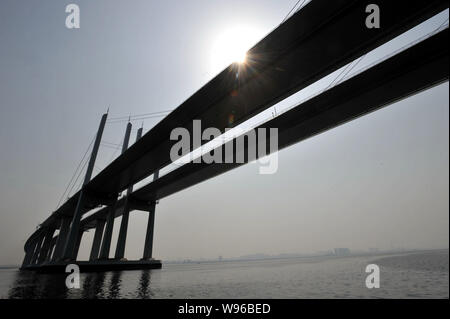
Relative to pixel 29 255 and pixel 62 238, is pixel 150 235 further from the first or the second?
pixel 29 255

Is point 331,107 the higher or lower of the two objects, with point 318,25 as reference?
lower

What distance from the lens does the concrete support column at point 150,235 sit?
125ft

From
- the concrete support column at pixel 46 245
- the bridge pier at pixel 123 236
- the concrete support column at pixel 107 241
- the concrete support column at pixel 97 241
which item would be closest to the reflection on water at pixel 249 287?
the concrete support column at pixel 107 241

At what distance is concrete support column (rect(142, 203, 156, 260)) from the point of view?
38000mm

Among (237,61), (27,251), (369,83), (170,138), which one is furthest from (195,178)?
(27,251)

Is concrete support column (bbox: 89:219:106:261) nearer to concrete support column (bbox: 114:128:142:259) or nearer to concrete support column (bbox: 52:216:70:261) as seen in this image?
concrete support column (bbox: 52:216:70:261)

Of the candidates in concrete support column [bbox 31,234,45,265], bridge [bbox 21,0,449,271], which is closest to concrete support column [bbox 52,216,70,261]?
concrete support column [bbox 31,234,45,265]

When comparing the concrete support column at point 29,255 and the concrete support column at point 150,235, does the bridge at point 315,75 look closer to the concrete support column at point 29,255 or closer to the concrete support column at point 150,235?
the concrete support column at point 150,235

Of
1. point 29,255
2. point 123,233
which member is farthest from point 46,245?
point 123,233

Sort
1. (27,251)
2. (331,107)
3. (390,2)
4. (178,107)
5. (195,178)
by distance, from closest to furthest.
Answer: (390,2)
(331,107)
(178,107)
(195,178)
(27,251)

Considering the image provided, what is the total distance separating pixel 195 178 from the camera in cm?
3241
